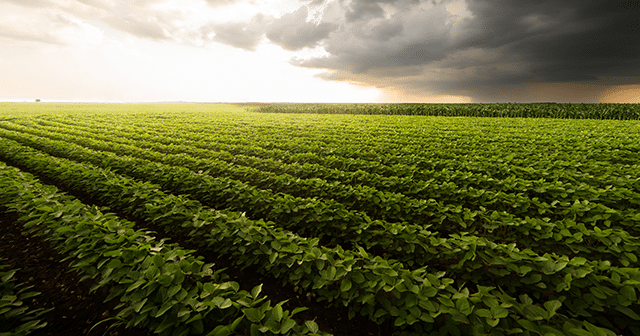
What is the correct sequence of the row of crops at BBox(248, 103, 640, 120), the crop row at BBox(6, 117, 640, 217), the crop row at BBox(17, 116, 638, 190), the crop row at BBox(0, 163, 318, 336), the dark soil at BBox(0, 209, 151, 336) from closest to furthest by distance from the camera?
the crop row at BBox(0, 163, 318, 336) < the dark soil at BBox(0, 209, 151, 336) < the crop row at BBox(6, 117, 640, 217) < the crop row at BBox(17, 116, 638, 190) < the row of crops at BBox(248, 103, 640, 120)

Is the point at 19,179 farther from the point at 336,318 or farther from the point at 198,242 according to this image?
the point at 336,318

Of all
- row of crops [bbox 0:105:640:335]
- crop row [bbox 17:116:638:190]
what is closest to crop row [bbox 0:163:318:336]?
row of crops [bbox 0:105:640:335]

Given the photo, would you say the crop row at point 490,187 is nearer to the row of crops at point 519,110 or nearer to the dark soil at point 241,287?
the dark soil at point 241,287

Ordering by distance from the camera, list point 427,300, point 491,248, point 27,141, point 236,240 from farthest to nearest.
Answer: point 27,141 → point 236,240 → point 491,248 → point 427,300

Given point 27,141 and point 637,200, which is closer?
point 637,200

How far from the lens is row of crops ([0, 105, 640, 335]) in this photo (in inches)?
99.4

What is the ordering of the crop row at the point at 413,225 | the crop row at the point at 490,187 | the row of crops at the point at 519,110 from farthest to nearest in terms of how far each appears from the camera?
the row of crops at the point at 519,110, the crop row at the point at 490,187, the crop row at the point at 413,225

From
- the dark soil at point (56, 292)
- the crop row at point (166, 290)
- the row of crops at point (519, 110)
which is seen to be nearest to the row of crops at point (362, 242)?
the crop row at point (166, 290)

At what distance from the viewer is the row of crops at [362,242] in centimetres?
253

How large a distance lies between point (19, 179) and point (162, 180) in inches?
114

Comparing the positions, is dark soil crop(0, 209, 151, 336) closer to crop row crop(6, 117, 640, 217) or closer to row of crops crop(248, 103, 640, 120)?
crop row crop(6, 117, 640, 217)

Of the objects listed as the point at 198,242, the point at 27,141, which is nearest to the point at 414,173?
the point at 198,242

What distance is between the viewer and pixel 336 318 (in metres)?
3.47

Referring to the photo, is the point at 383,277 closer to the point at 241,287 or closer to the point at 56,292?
the point at 241,287
